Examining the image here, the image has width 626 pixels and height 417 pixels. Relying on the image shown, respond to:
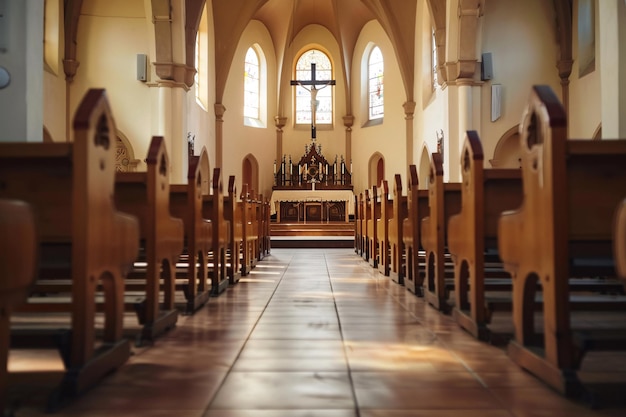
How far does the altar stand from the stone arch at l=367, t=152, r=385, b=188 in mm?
1524

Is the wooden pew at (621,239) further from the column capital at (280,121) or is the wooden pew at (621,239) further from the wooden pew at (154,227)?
the column capital at (280,121)

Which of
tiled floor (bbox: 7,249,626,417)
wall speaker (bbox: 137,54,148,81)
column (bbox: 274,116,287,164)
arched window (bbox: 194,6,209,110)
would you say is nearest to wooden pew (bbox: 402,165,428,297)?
tiled floor (bbox: 7,249,626,417)

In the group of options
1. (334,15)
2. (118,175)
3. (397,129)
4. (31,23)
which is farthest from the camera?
(334,15)

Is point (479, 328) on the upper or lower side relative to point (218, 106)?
lower

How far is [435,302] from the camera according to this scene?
14.6 feet

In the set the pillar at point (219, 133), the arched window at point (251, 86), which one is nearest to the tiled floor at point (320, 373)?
the pillar at point (219, 133)

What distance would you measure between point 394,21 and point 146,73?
290 inches

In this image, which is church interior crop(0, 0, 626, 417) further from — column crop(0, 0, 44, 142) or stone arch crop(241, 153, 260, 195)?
stone arch crop(241, 153, 260, 195)

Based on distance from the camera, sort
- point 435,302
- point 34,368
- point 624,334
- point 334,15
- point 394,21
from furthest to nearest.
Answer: point 334,15, point 394,21, point 435,302, point 34,368, point 624,334

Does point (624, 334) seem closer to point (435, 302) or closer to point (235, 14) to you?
point (435, 302)

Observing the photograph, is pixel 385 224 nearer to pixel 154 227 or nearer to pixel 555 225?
pixel 154 227

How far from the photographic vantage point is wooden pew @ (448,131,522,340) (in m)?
3.35

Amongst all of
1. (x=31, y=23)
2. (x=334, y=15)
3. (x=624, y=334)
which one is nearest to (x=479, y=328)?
(x=624, y=334)

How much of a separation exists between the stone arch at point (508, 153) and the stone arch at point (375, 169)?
608cm
